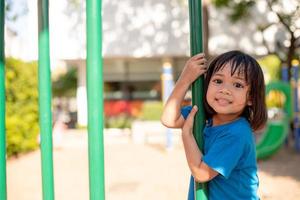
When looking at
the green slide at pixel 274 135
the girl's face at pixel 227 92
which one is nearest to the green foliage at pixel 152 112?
the green slide at pixel 274 135

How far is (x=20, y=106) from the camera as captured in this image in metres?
9.20

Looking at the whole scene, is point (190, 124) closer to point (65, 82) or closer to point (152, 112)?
point (152, 112)

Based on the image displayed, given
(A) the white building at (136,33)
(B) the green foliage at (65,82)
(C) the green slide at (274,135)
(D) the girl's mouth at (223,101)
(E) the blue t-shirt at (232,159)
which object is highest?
(A) the white building at (136,33)

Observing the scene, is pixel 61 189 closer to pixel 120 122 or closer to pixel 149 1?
pixel 120 122

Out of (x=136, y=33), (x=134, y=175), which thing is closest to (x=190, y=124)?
(x=134, y=175)

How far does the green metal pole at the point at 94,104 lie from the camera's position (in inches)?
55.7

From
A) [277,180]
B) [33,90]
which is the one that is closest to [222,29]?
[33,90]

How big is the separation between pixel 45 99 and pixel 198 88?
750 mm

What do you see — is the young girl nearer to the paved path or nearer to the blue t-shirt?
the blue t-shirt

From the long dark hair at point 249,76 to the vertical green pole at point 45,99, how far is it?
28.8 inches

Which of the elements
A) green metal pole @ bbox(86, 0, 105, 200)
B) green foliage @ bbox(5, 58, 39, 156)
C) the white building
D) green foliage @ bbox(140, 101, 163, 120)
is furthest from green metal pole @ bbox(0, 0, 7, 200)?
the white building

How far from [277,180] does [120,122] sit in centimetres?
919

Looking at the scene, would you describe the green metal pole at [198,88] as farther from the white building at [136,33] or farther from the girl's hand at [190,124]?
the white building at [136,33]

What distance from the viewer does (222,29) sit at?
1606 cm
